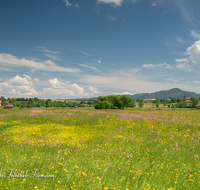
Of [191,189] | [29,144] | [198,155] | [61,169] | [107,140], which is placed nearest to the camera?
[191,189]

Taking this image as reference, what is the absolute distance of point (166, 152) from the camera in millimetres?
7020

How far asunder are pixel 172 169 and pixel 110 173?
274 cm

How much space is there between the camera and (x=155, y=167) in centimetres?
540

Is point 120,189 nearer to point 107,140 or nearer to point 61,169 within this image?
point 61,169

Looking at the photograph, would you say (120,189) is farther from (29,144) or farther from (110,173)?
(29,144)

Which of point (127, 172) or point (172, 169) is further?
point (172, 169)

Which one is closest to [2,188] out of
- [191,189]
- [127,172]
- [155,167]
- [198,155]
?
[127,172]

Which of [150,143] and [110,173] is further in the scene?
[150,143]

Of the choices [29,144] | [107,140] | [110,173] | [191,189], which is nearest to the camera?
[191,189]

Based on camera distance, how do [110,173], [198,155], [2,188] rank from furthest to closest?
[198,155]
[110,173]
[2,188]

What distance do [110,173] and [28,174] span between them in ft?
9.67

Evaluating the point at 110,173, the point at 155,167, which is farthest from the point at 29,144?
the point at 155,167

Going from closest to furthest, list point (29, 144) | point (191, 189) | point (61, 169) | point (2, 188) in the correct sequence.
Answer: point (2, 188) < point (191, 189) < point (61, 169) < point (29, 144)

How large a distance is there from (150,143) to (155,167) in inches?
132
